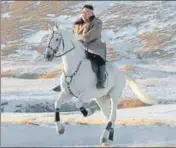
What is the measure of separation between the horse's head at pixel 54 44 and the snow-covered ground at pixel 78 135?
4.08 ft

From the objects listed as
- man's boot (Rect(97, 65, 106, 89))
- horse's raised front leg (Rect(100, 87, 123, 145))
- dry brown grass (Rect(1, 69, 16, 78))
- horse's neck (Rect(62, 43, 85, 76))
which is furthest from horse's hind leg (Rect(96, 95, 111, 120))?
dry brown grass (Rect(1, 69, 16, 78))

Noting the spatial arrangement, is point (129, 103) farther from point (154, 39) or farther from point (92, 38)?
point (92, 38)

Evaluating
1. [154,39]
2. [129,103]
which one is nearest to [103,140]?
[129,103]

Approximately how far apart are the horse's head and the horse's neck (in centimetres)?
16

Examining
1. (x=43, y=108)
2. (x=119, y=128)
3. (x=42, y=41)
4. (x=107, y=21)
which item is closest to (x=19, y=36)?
(x=42, y=41)

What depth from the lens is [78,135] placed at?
10094 millimetres

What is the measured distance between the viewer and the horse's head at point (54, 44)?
28.7 feet

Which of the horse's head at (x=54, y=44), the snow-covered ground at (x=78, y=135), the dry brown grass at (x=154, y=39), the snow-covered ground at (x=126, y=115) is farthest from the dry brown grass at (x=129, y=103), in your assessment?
A: the horse's head at (x=54, y=44)

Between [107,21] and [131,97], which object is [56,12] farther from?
[131,97]

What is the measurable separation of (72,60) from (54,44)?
34 centimetres

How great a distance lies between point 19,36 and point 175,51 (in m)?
5.88

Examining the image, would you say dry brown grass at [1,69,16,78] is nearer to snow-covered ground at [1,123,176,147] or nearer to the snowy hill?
the snowy hill

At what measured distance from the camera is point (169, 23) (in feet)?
73.3

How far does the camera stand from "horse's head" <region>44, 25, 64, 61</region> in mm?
8742
